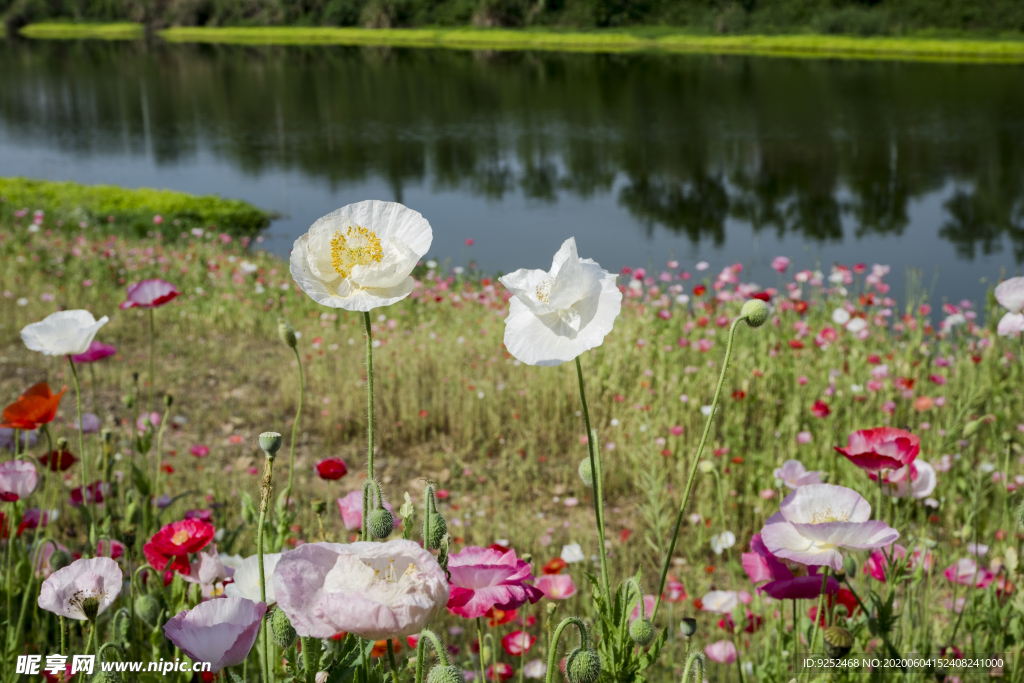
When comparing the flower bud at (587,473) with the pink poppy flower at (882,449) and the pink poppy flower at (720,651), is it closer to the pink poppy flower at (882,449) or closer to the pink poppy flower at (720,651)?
the pink poppy flower at (882,449)

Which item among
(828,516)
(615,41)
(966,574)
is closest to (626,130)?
(966,574)

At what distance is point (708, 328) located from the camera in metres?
4.66

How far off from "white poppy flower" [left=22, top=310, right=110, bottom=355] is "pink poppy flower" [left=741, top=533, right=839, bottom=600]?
1147 millimetres

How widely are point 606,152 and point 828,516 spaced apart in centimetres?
1698

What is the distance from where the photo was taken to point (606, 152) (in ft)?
56.9

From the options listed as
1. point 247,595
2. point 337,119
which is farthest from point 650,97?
point 247,595

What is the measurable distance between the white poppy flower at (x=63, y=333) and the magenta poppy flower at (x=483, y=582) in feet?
2.82

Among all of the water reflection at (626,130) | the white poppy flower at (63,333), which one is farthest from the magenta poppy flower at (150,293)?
the water reflection at (626,130)

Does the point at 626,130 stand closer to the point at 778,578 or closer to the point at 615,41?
the point at 778,578

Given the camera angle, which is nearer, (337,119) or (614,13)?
(337,119)

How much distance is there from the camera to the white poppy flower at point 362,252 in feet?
2.87

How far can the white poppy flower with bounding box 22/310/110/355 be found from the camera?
4.53 ft

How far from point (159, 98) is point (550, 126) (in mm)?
14925

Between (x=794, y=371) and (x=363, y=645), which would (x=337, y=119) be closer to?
(x=794, y=371)
